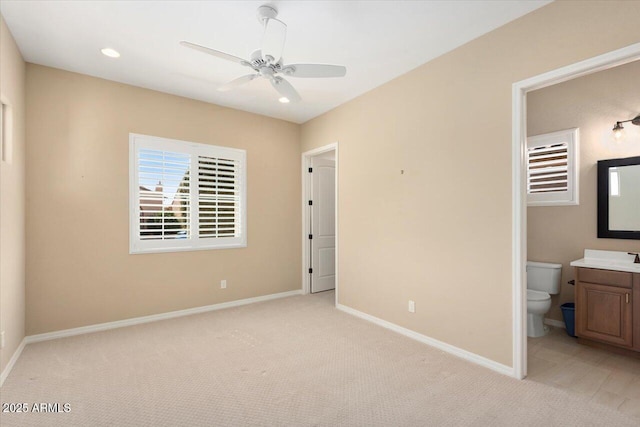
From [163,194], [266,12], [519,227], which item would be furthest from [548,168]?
[163,194]

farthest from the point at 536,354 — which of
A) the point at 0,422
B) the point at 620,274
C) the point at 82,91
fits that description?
the point at 82,91

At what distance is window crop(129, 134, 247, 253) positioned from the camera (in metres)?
3.91

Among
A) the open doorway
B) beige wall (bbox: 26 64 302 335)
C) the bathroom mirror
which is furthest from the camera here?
the open doorway

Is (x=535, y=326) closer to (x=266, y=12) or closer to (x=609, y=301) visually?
(x=609, y=301)

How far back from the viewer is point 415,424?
199 cm

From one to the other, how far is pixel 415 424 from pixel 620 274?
8.05 ft

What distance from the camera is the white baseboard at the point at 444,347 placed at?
2.65 meters

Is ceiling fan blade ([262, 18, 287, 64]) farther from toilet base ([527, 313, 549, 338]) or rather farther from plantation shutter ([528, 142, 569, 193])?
toilet base ([527, 313, 549, 338])

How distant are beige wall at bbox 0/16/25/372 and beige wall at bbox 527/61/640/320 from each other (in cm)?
532

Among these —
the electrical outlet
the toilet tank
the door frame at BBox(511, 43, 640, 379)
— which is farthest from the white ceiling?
the toilet tank

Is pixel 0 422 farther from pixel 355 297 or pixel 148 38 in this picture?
pixel 355 297

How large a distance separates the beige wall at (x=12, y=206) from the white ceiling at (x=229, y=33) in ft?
0.87

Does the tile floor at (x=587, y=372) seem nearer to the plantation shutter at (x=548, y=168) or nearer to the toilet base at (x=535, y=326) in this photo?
the toilet base at (x=535, y=326)

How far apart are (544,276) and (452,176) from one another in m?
1.83
